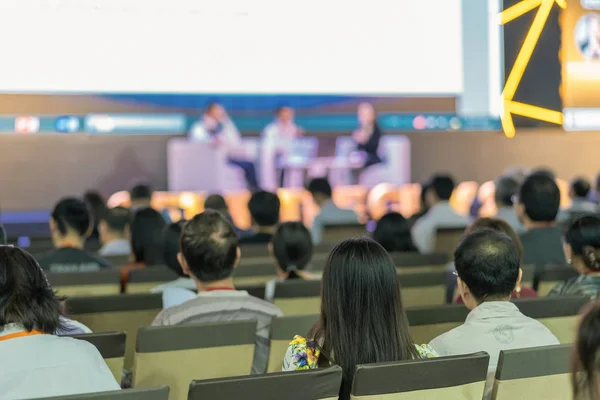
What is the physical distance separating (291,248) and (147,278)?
775 millimetres

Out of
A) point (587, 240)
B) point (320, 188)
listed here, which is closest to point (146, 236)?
point (587, 240)

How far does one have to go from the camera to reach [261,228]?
560cm

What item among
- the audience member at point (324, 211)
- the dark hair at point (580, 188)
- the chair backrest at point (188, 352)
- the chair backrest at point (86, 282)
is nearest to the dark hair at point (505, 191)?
the audience member at point (324, 211)

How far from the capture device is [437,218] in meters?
6.68

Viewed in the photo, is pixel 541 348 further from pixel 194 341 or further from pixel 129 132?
pixel 129 132

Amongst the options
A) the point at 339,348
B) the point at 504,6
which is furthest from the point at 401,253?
the point at 339,348

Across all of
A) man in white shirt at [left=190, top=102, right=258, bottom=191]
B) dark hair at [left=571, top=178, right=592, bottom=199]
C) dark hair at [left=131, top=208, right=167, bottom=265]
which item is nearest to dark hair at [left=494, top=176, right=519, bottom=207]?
dark hair at [left=571, top=178, right=592, bottom=199]

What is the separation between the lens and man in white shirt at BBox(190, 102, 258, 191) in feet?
32.5

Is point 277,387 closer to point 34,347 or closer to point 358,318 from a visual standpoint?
point 358,318

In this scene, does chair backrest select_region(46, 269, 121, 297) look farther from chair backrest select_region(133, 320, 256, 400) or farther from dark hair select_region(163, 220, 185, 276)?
chair backrest select_region(133, 320, 256, 400)

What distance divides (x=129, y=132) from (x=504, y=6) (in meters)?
7.06

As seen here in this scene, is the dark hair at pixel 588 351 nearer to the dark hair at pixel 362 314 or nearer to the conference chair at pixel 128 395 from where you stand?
the dark hair at pixel 362 314

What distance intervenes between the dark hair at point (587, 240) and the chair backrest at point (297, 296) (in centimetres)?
117

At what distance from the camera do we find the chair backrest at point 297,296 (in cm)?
356
